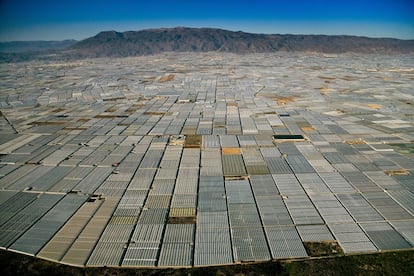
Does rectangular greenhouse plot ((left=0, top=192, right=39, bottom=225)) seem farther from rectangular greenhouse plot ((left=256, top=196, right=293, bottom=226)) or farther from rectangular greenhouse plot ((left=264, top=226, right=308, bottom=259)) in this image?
rectangular greenhouse plot ((left=264, top=226, right=308, bottom=259))

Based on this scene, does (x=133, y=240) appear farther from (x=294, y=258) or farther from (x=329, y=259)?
(x=329, y=259)

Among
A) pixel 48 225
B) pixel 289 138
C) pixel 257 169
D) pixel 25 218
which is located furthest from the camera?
pixel 289 138

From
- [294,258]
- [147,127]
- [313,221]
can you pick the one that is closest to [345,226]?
[313,221]

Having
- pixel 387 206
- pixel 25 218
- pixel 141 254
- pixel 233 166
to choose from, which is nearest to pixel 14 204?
pixel 25 218

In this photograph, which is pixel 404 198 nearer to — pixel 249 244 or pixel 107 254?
pixel 249 244

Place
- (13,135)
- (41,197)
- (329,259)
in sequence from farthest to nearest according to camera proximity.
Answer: (13,135) < (41,197) < (329,259)

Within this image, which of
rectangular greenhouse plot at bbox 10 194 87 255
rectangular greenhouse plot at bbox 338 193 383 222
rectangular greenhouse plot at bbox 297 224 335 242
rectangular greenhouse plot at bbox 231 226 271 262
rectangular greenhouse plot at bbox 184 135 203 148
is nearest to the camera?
rectangular greenhouse plot at bbox 231 226 271 262

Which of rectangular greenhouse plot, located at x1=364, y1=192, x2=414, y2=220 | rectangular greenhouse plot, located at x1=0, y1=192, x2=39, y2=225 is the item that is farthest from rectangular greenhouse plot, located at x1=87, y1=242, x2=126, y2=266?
rectangular greenhouse plot, located at x1=364, y1=192, x2=414, y2=220
